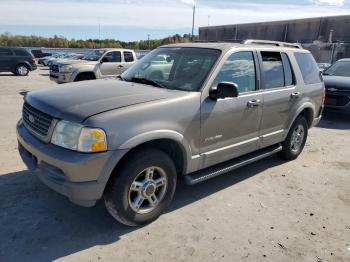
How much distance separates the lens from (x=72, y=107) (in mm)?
3273

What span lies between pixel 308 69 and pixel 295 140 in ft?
4.07

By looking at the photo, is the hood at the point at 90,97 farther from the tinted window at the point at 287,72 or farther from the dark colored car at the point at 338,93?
the dark colored car at the point at 338,93

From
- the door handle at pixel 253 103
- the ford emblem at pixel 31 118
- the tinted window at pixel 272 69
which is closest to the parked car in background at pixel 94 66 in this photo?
the tinted window at pixel 272 69

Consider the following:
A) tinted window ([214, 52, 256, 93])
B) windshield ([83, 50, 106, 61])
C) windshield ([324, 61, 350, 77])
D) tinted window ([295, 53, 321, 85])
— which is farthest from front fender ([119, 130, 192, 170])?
windshield ([83, 50, 106, 61])

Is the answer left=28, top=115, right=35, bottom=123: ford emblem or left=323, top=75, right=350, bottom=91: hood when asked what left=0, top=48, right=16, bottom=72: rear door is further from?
left=28, top=115, right=35, bottom=123: ford emblem

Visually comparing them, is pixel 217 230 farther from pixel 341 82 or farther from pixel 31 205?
pixel 341 82

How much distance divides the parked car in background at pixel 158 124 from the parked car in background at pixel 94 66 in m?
8.54

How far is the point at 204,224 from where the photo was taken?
3.74 metres

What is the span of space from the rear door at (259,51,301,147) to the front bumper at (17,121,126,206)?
2483 millimetres

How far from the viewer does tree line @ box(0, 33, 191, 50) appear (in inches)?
2699

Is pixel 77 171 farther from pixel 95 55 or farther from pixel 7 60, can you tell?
pixel 7 60

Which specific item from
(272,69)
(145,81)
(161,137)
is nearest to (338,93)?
(272,69)

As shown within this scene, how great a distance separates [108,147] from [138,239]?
102cm

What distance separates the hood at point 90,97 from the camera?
3213 millimetres
